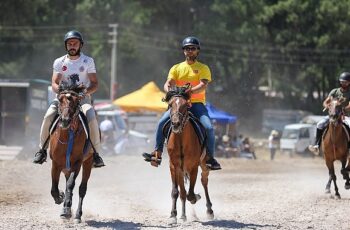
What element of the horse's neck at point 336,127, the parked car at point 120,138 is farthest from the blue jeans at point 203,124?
the parked car at point 120,138

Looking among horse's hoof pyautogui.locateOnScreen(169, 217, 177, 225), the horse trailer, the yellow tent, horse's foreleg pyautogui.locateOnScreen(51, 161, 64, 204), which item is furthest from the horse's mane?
the yellow tent

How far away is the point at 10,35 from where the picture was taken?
6538cm

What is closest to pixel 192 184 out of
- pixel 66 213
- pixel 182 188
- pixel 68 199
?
pixel 182 188

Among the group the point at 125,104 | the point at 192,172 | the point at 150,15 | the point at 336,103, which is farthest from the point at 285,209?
the point at 150,15

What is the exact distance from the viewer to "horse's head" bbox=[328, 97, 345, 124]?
824 inches

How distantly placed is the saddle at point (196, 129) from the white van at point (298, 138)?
41.7 meters

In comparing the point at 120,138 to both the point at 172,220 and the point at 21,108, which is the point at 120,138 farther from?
the point at 172,220

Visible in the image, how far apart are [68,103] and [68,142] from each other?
0.72m

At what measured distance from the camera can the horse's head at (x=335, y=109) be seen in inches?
824

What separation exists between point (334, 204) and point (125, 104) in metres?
30.7

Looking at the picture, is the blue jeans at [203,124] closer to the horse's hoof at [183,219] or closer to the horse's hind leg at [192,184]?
the horse's hind leg at [192,184]

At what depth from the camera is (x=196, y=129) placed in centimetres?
1514

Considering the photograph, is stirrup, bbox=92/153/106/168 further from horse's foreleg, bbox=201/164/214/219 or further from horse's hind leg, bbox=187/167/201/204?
horse's foreleg, bbox=201/164/214/219

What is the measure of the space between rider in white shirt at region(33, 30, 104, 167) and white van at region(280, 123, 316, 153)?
42658mm
